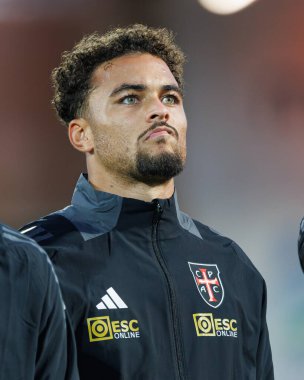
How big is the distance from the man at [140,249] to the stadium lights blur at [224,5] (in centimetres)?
232

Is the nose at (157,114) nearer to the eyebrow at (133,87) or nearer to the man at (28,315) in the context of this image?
the eyebrow at (133,87)

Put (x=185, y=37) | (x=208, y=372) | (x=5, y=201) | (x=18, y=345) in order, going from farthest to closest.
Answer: (x=185, y=37)
(x=5, y=201)
(x=208, y=372)
(x=18, y=345)

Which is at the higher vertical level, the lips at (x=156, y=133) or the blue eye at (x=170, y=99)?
the blue eye at (x=170, y=99)

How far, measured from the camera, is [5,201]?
4578mm

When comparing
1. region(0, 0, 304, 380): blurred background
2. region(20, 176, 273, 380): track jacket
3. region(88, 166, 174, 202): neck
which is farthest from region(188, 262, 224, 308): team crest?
region(0, 0, 304, 380): blurred background

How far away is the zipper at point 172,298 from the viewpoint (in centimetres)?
223

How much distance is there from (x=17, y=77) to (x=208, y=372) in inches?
112

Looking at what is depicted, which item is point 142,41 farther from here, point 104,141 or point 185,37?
point 185,37

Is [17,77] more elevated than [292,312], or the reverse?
[17,77]

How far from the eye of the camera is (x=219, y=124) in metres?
4.99

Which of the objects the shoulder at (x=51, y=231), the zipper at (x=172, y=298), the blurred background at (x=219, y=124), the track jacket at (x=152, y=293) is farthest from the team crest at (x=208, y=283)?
the blurred background at (x=219, y=124)

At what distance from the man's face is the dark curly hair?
4cm

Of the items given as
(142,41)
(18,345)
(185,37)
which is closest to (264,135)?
(185,37)

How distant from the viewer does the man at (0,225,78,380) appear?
69.7 inches
